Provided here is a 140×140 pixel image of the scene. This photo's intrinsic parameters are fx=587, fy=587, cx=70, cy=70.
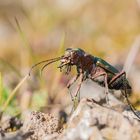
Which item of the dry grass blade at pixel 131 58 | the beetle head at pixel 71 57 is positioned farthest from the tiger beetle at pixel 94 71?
the dry grass blade at pixel 131 58

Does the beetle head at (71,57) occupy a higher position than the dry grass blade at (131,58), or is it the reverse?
the beetle head at (71,57)

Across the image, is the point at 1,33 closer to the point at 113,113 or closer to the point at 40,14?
the point at 40,14

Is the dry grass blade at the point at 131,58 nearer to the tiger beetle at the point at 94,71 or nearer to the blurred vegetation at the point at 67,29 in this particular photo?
the blurred vegetation at the point at 67,29

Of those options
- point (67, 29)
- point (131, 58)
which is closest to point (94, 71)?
point (131, 58)

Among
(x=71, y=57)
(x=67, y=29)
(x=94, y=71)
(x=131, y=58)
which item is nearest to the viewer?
(x=71, y=57)

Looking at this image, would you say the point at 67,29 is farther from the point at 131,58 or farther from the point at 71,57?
the point at 71,57

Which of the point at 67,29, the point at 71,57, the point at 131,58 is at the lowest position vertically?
the point at 131,58

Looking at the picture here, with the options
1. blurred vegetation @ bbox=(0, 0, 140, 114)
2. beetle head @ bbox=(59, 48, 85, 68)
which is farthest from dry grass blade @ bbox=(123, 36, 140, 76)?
beetle head @ bbox=(59, 48, 85, 68)

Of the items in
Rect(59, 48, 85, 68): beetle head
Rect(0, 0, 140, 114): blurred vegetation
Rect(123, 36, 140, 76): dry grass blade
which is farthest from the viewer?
Rect(0, 0, 140, 114): blurred vegetation

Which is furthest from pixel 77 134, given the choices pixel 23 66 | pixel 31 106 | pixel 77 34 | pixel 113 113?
pixel 77 34

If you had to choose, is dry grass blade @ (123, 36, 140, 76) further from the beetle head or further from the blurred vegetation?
the beetle head

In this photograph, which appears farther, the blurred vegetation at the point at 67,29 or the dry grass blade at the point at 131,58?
the blurred vegetation at the point at 67,29
